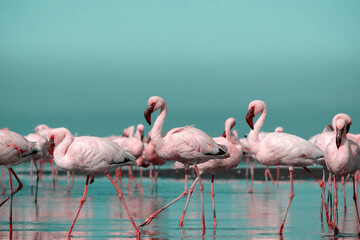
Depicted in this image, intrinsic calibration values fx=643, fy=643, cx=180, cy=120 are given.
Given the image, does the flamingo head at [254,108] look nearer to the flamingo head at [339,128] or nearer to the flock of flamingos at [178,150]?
the flock of flamingos at [178,150]

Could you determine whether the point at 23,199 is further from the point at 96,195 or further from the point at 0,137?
the point at 0,137

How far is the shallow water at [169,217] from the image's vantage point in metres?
9.38

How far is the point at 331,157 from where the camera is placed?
9.85m

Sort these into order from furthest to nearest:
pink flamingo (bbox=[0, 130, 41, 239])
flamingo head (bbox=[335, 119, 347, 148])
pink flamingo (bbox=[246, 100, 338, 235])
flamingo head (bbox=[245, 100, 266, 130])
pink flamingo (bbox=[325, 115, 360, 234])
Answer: flamingo head (bbox=[245, 100, 266, 130]) < pink flamingo (bbox=[0, 130, 41, 239]) < pink flamingo (bbox=[246, 100, 338, 235]) < pink flamingo (bbox=[325, 115, 360, 234]) < flamingo head (bbox=[335, 119, 347, 148])

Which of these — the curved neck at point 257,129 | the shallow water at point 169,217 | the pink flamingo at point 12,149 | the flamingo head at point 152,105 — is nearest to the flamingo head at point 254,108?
the curved neck at point 257,129

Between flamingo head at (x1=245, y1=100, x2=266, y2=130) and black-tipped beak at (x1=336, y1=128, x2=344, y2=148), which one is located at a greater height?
flamingo head at (x1=245, y1=100, x2=266, y2=130)

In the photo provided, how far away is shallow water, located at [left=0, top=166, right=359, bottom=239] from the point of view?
938 centimetres

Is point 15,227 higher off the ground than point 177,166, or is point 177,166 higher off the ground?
point 177,166

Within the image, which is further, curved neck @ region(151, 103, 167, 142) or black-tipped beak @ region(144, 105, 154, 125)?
curved neck @ region(151, 103, 167, 142)

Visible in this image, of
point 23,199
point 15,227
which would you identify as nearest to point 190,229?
point 15,227

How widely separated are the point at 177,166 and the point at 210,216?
8.60ft

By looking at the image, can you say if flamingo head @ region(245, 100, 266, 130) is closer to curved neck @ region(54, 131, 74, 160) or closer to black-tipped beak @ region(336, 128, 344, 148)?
black-tipped beak @ region(336, 128, 344, 148)

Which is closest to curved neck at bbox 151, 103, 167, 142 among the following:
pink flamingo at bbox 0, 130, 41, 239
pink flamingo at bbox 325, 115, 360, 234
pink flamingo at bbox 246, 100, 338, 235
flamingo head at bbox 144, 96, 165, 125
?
flamingo head at bbox 144, 96, 165, 125

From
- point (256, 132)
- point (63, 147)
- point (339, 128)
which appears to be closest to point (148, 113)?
point (63, 147)
